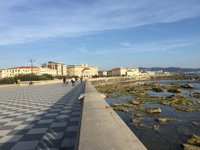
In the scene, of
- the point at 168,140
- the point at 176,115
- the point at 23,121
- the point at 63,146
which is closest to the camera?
the point at 63,146

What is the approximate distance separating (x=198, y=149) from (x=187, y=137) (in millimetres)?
1902

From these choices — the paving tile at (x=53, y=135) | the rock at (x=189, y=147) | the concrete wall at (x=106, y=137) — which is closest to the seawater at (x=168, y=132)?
the rock at (x=189, y=147)

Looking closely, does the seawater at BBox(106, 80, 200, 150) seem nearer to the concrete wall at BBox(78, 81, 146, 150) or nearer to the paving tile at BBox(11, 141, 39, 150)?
the paving tile at BBox(11, 141, 39, 150)

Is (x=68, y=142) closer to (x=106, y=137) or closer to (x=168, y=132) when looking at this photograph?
(x=106, y=137)

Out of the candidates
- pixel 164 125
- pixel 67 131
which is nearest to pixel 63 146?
pixel 67 131

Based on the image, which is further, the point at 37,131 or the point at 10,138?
the point at 37,131

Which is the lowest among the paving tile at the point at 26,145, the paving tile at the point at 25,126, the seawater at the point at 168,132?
the seawater at the point at 168,132

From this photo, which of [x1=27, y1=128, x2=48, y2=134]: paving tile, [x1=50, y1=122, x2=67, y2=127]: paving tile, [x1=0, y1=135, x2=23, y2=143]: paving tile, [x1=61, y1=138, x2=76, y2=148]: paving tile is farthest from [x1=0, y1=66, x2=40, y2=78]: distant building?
[x1=61, y1=138, x2=76, y2=148]: paving tile

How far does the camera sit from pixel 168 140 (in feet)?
31.5

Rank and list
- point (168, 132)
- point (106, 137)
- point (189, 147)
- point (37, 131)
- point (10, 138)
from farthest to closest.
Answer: point (168, 132) < point (189, 147) < point (37, 131) < point (10, 138) < point (106, 137)

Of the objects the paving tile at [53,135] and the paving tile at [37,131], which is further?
the paving tile at [37,131]

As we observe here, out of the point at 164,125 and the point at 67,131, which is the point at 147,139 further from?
the point at 67,131

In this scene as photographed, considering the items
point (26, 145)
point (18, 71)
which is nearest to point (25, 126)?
point (26, 145)

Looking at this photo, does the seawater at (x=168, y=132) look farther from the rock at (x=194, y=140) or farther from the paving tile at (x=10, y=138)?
the paving tile at (x=10, y=138)
